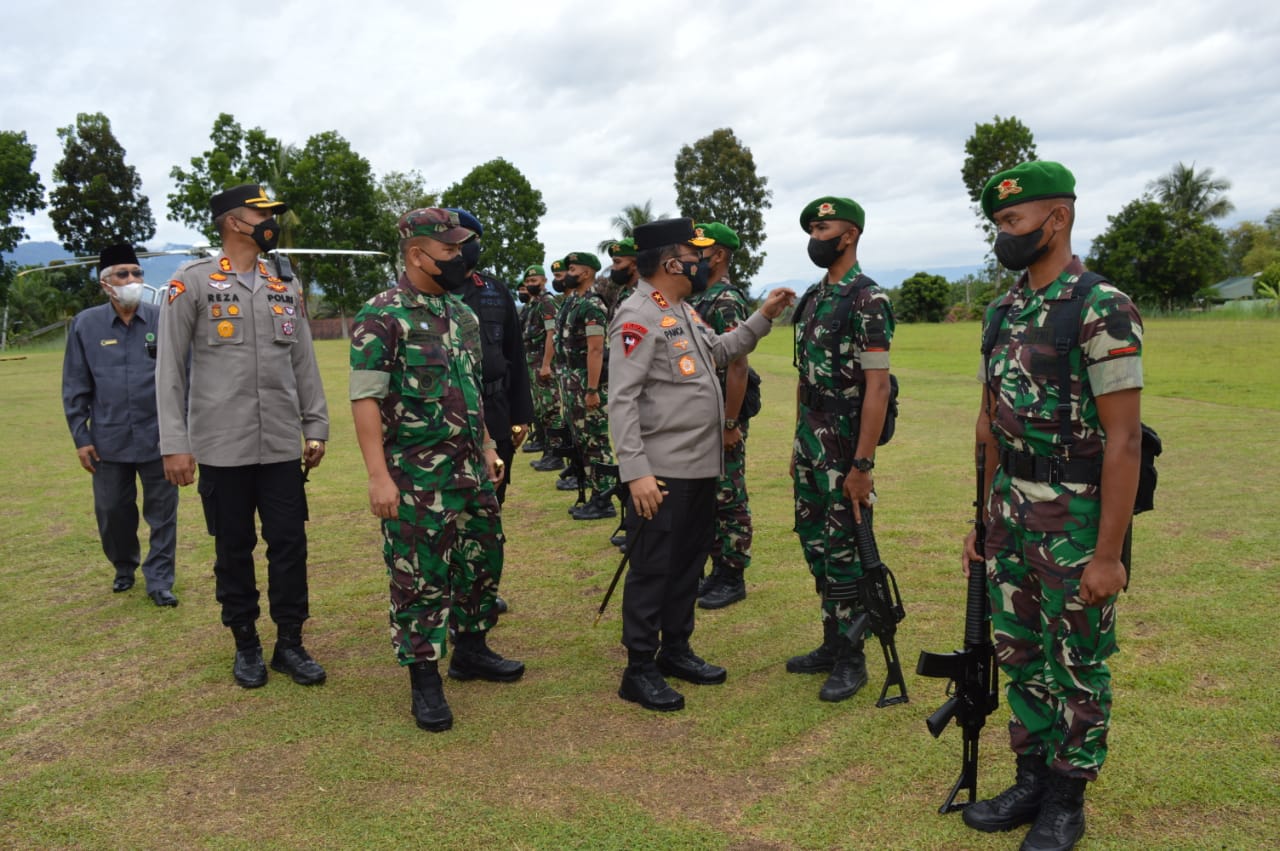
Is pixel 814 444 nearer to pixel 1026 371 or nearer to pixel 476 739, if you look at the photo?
pixel 1026 371

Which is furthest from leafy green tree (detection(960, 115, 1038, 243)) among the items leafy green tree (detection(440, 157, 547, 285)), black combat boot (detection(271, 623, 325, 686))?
black combat boot (detection(271, 623, 325, 686))

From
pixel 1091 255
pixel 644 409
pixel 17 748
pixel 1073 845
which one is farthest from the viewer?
pixel 1091 255

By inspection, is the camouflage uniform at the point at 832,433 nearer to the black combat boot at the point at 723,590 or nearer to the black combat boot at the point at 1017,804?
the black combat boot at the point at 1017,804

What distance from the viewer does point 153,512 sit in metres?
5.67

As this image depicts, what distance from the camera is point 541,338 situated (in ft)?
32.3

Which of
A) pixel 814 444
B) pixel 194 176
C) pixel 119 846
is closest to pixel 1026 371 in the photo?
pixel 814 444

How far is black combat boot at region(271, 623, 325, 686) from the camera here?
4262mm

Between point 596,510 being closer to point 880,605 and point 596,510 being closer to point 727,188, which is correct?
point 880,605

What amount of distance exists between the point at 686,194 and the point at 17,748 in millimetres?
52415

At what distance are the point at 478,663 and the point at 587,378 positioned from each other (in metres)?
3.58

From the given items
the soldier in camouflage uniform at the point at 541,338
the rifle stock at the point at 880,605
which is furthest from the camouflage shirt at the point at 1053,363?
the soldier in camouflage uniform at the point at 541,338

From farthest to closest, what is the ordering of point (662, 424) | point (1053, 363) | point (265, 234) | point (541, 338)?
point (541, 338) → point (265, 234) → point (662, 424) → point (1053, 363)

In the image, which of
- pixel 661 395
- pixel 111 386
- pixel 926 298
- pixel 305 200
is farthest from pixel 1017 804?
pixel 305 200

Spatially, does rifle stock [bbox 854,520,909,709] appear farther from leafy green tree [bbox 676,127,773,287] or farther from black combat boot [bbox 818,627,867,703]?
leafy green tree [bbox 676,127,773,287]
